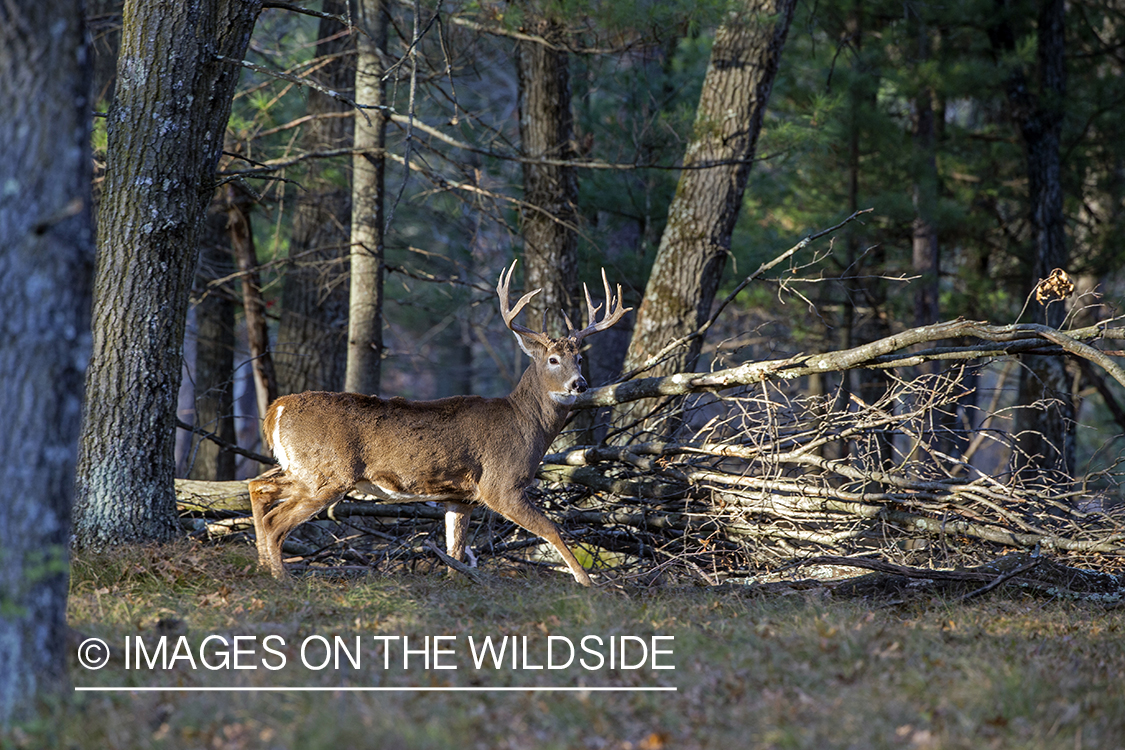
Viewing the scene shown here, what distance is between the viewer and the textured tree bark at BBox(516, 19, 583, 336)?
8992 mm

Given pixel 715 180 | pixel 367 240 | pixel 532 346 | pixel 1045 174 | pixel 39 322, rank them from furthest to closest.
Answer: pixel 1045 174 → pixel 367 240 → pixel 715 180 → pixel 532 346 → pixel 39 322

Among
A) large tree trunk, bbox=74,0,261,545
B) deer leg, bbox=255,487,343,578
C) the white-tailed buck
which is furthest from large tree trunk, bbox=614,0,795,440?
large tree trunk, bbox=74,0,261,545

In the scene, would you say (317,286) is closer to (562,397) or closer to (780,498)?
(562,397)

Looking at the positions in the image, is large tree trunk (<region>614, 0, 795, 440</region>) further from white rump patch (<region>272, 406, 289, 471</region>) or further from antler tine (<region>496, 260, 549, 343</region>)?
white rump patch (<region>272, 406, 289, 471</region>)

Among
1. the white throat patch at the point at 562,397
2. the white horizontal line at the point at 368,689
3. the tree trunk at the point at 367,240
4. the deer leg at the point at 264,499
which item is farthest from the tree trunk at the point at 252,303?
the white horizontal line at the point at 368,689

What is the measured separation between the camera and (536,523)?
248 inches

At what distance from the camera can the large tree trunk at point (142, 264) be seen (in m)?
5.79

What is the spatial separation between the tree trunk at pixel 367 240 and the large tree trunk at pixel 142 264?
2.97 meters

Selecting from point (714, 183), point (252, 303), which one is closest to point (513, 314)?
point (714, 183)

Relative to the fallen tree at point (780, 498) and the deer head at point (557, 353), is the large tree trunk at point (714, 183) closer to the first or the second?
the fallen tree at point (780, 498)

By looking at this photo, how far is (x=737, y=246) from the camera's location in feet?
37.5

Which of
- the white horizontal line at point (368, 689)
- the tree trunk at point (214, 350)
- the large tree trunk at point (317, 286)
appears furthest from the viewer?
the tree trunk at point (214, 350)

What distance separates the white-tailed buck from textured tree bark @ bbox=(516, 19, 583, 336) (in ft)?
7.48

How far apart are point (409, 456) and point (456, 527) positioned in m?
0.74
